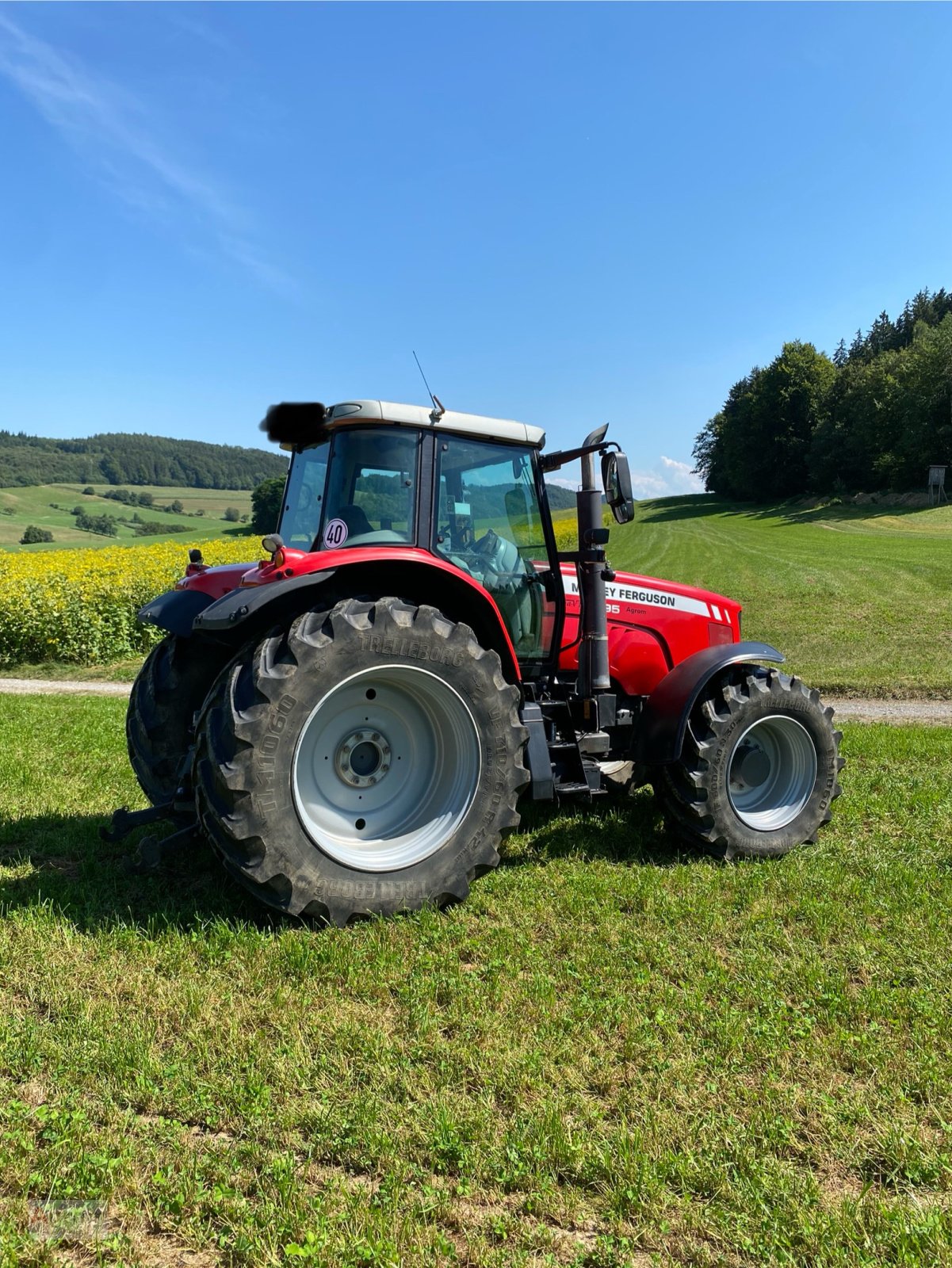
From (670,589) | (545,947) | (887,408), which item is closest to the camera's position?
(545,947)

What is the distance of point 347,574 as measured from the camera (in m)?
4.03

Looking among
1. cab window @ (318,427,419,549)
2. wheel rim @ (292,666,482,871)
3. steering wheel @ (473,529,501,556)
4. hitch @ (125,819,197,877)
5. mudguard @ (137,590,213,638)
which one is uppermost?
cab window @ (318,427,419,549)

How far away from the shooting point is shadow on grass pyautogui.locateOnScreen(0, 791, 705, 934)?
3.82 m

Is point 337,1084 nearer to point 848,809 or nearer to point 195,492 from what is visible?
point 848,809

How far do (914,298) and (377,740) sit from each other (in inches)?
3896

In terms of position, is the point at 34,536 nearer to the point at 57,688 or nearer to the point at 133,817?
the point at 57,688

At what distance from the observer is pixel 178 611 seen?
4.67 metres

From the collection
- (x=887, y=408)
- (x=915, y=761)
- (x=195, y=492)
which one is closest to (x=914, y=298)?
(x=887, y=408)

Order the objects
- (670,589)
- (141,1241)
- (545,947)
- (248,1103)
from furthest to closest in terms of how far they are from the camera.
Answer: (670,589), (545,947), (248,1103), (141,1241)

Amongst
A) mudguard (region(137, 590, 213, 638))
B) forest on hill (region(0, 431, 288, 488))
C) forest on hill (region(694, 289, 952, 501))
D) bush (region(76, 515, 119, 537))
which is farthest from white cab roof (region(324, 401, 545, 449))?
forest on hill (region(0, 431, 288, 488))

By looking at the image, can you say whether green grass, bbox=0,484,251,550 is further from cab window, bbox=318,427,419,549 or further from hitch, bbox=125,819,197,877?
hitch, bbox=125,819,197,877

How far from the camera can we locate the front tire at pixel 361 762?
351 centimetres

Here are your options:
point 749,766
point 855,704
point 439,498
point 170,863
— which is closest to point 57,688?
point 170,863

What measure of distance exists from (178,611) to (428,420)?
69.2 inches
